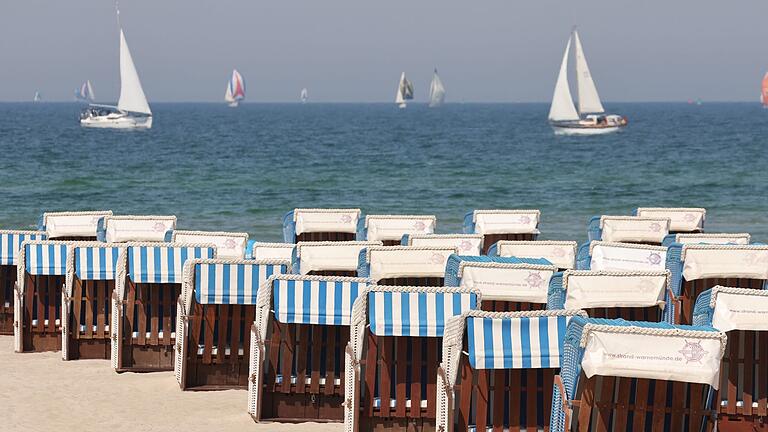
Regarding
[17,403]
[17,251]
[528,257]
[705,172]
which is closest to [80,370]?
[17,403]

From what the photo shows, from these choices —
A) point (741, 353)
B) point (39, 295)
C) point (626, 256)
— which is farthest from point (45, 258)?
point (741, 353)

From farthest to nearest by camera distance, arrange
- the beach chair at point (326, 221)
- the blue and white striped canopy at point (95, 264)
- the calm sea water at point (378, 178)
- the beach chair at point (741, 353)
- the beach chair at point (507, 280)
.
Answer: the calm sea water at point (378, 178) → the beach chair at point (326, 221) → the blue and white striped canopy at point (95, 264) → the beach chair at point (507, 280) → the beach chair at point (741, 353)

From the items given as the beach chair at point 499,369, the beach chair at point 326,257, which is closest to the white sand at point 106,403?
the beach chair at point 326,257

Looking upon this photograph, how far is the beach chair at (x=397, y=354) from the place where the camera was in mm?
8625

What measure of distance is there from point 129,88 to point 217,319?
86325 mm

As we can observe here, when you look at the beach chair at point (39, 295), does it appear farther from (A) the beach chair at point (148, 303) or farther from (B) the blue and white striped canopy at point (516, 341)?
(B) the blue and white striped canopy at point (516, 341)

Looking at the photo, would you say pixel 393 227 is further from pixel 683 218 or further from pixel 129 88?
pixel 129 88

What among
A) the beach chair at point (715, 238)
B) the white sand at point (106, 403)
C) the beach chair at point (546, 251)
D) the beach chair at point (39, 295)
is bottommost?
the white sand at point (106, 403)

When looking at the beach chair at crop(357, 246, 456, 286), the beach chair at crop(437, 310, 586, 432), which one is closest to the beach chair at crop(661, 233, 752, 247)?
the beach chair at crop(357, 246, 456, 286)

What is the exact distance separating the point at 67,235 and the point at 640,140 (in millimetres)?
78523

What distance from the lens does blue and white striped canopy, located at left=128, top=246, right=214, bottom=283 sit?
11.1 m

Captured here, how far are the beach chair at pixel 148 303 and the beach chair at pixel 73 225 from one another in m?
4.11

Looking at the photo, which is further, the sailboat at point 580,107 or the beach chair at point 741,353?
the sailboat at point 580,107

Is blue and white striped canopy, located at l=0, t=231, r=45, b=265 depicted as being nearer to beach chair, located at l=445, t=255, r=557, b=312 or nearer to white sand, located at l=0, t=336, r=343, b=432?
white sand, located at l=0, t=336, r=343, b=432
